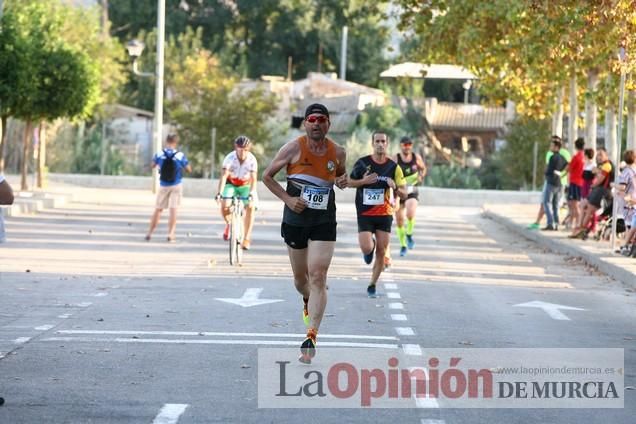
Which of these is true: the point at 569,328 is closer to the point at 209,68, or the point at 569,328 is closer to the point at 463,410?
the point at 463,410

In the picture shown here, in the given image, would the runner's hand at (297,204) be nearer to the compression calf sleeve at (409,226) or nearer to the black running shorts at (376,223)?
the black running shorts at (376,223)

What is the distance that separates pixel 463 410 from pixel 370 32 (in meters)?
74.4

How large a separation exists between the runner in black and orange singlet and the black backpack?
13454 millimetres

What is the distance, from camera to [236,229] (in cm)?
2192

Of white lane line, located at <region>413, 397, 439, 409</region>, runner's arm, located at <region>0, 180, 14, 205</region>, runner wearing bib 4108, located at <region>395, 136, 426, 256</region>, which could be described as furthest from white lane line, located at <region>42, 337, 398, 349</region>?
runner wearing bib 4108, located at <region>395, 136, 426, 256</region>

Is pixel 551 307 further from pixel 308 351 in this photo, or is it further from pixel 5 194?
pixel 5 194

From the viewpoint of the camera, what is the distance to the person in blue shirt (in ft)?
83.5

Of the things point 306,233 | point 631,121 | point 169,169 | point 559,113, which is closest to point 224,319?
point 306,233

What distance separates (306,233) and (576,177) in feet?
64.9

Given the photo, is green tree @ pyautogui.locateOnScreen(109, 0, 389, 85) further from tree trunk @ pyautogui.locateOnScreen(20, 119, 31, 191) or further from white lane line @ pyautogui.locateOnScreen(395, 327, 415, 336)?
white lane line @ pyautogui.locateOnScreen(395, 327, 415, 336)

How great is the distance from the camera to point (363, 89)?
7219 centimetres

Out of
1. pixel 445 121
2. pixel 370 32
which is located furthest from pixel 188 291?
pixel 370 32

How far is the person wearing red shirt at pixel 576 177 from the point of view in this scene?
31.0 meters

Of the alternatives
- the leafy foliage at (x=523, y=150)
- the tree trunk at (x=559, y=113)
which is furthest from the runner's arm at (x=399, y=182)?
the leafy foliage at (x=523, y=150)
